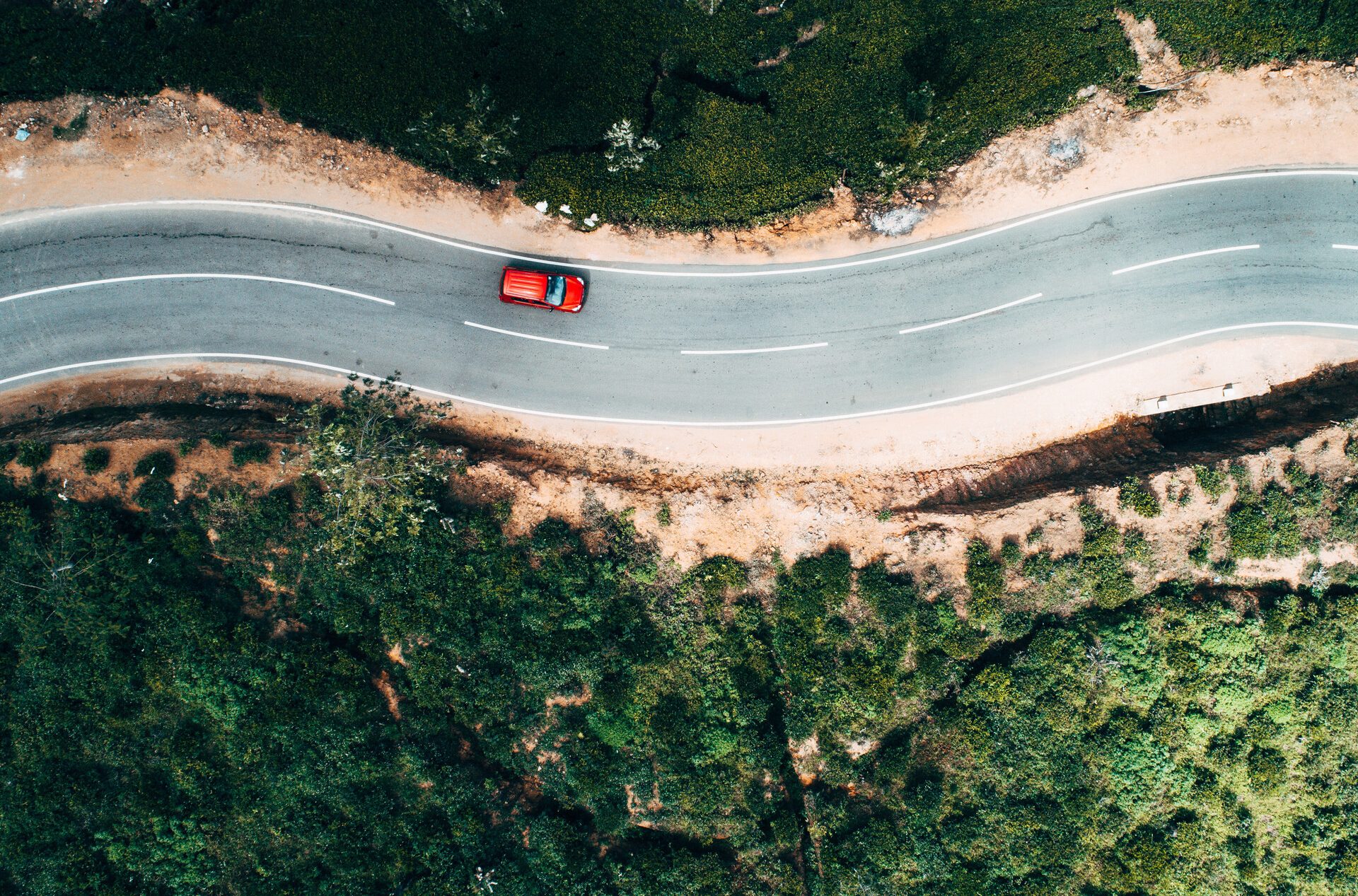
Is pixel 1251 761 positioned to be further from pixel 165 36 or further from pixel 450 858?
pixel 165 36

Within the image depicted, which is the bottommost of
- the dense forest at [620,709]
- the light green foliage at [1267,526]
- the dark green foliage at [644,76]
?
the dense forest at [620,709]

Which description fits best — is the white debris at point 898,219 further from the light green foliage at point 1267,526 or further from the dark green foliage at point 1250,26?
the light green foliage at point 1267,526

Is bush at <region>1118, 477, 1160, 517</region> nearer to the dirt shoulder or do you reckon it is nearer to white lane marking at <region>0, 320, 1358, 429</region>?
white lane marking at <region>0, 320, 1358, 429</region>

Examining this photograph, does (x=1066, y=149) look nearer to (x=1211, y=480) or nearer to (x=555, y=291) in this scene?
(x=1211, y=480)

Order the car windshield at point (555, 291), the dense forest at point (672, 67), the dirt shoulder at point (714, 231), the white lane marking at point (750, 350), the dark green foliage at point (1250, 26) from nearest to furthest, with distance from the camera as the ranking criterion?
the dark green foliage at point (1250, 26) < the dense forest at point (672, 67) < the car windshield at point (555, 291) < the dirt shoulder at point (714, 231) < the white lane marking at point (750, 350)

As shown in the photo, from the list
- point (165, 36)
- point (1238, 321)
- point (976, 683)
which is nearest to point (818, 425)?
point (976, 683)

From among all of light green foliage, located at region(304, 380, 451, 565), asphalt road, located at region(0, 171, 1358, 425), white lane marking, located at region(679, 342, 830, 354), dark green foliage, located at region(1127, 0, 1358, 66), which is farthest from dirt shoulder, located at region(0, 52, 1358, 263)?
light green foliage, located at region(304, 380, 451, 565)

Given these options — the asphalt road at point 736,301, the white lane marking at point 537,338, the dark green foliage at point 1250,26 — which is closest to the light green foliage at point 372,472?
the asphalt road at point 736,301
